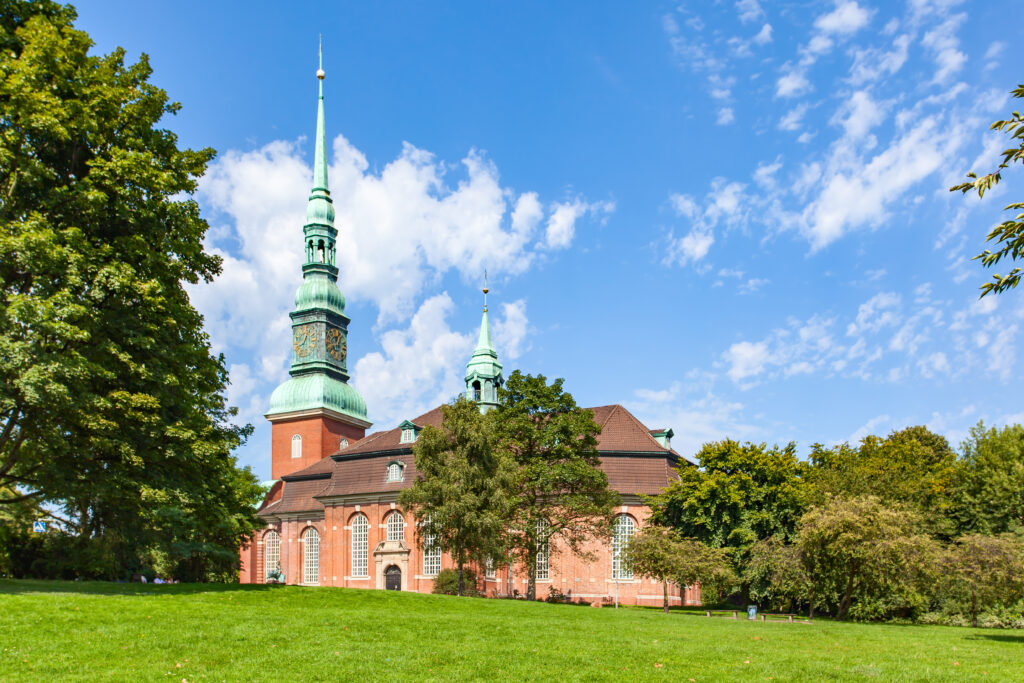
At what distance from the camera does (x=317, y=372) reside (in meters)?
69.6

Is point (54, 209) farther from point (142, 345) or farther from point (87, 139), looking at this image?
point (142, 345)

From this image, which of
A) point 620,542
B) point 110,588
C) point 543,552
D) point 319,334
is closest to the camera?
point 110,588

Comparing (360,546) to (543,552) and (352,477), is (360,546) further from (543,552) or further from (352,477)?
(543,552)

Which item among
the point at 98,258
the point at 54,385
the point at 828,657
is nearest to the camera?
the point at 828,657

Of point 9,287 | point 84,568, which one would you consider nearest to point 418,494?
point 84,568

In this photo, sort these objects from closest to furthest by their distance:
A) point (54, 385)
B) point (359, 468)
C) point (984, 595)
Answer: point (54, 385) → point (984, 595) → point (359, 468)

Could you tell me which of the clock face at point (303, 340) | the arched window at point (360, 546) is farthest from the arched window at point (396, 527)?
the clock face at point (303, 340)

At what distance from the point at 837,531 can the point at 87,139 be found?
2910cm

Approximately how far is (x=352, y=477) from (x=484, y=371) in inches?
797

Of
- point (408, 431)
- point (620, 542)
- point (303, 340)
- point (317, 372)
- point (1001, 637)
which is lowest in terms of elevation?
point (1001, 637)

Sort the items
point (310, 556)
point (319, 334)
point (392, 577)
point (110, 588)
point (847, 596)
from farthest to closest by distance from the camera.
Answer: point (319, 334) → point (310, 556) → point (392, 577) → point (847, 596) → point (110, 588)

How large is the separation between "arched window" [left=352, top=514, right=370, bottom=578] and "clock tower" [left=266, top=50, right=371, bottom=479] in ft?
42.1

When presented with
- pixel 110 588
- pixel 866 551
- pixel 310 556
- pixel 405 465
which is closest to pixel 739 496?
pixel 866 551

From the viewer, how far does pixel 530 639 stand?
18.5 meters
